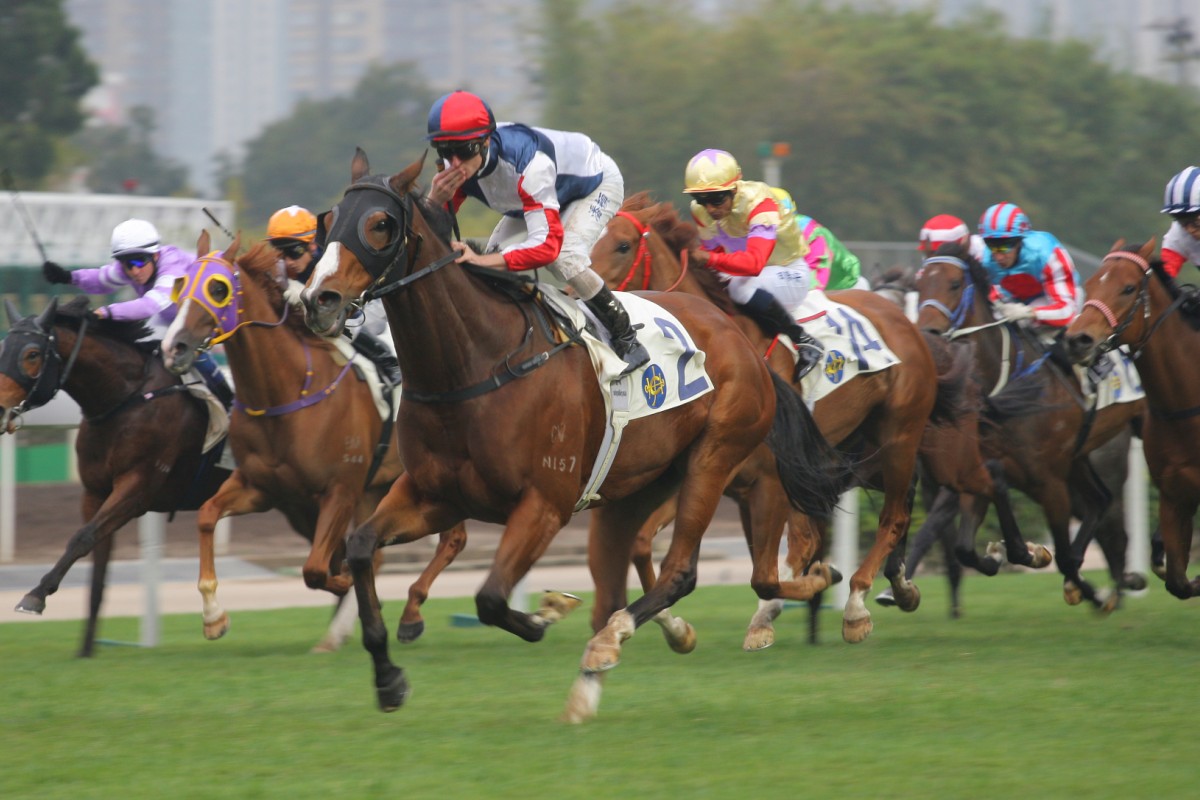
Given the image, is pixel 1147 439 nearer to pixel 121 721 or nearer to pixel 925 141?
pixel 121 721

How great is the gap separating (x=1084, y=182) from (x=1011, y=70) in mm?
3472

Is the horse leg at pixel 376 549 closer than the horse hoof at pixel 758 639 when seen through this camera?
Yes

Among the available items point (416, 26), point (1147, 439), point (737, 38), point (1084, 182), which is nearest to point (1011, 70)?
point (1084, 182)

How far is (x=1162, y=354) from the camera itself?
7.64 m

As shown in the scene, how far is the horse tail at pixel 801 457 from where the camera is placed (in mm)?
6941

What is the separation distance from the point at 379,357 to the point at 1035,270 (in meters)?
3.60

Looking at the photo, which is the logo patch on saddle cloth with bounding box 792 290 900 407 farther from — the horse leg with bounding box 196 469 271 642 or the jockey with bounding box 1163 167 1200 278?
the horse leg with bounding box 196 469 271 642

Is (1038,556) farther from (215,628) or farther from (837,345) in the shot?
(215,628)

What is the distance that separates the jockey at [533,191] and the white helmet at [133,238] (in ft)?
8.68

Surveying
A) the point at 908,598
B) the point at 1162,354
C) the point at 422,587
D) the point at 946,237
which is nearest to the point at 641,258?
the point at 422,587

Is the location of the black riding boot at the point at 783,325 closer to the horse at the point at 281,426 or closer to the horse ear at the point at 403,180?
the horse at the point at 281,426

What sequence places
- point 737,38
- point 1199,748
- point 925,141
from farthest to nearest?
point 737,38 → point 925,141 → point 1199,748

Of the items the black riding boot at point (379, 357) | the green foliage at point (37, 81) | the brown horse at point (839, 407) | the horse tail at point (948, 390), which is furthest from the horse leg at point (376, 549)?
the green foliage at point (37, 81)

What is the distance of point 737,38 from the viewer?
143ft
